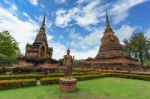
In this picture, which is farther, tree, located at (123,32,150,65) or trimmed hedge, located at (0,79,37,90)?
tree, located at (123,32,150,65)

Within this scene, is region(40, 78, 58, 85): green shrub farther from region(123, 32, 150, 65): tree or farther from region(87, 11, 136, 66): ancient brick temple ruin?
region(123, 32, 150, 65): tree

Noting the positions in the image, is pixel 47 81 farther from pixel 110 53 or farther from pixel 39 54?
pixel 110 53

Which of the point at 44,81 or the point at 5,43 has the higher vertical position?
the point at 5,43

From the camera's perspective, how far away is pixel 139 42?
5103 cm

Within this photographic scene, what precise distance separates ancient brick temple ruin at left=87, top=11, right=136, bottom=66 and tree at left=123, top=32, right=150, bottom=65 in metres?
6.80

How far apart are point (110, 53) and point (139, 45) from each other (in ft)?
42.5

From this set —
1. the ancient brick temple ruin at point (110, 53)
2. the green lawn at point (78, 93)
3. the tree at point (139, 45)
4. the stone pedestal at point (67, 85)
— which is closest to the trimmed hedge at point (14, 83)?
the green lawn at point (78, 93)

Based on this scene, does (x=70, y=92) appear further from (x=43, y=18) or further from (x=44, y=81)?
A: (x=43, y=18)

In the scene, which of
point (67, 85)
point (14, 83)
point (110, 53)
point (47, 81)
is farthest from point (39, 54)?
point (67, 85)

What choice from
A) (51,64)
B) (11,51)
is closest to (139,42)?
(51,64)

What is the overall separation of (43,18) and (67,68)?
46.0 m

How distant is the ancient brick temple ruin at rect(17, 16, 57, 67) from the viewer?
38500 mm

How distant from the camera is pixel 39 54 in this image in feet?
145

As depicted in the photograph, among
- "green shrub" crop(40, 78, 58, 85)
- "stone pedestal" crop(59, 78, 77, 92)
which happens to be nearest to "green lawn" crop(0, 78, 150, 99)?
"stone pedestal" crop(59, 78, 77, 92)
